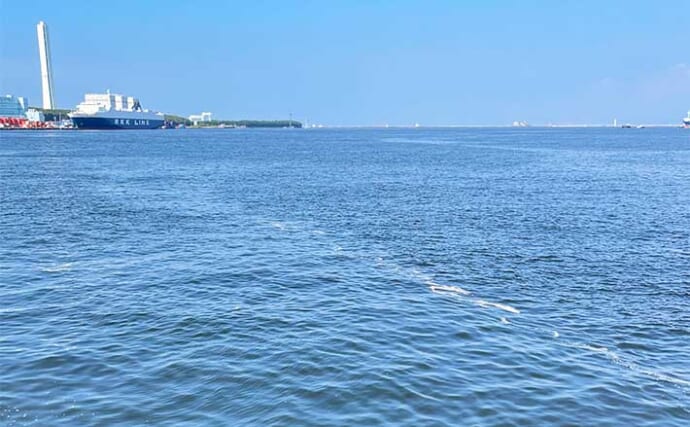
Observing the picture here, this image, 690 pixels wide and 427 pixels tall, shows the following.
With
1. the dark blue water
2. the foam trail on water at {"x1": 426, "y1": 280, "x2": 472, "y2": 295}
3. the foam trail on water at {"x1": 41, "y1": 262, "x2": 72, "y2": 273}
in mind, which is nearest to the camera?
the dark blue water

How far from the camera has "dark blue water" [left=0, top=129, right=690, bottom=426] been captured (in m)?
19.9

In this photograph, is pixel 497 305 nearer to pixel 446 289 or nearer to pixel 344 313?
pixel 446 289

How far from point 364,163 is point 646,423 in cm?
10253

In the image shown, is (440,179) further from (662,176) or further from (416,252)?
(416,252)

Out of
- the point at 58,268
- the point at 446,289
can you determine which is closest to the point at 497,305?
the point at 446,289

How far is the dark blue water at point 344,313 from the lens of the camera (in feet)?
65.3

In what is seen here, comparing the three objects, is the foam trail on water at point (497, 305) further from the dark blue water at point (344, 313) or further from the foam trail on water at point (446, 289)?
the foam trail on water at point (446, 289)

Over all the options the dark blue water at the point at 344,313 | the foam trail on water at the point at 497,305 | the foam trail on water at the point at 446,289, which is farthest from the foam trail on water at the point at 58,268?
the foam trail on water at the point at 497,305

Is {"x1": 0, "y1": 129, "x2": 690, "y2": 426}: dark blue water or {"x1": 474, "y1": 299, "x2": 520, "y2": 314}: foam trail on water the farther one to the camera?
{"x1": 474, "y1": 299, "x2": 520, "y2": 314}: foam trail on water

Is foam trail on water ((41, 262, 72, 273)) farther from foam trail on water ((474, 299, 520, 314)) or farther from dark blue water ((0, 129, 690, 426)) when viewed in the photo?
foam trail on water ((474, 299, 520, 314))

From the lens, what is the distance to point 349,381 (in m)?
21.4

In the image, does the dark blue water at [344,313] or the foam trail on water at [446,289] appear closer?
the dark blue water at [344,313]

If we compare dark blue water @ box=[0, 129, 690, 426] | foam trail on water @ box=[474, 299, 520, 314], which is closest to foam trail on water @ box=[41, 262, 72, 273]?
dark blue water @ box=[0, 129, 690, 426]

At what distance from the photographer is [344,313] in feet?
93.7
